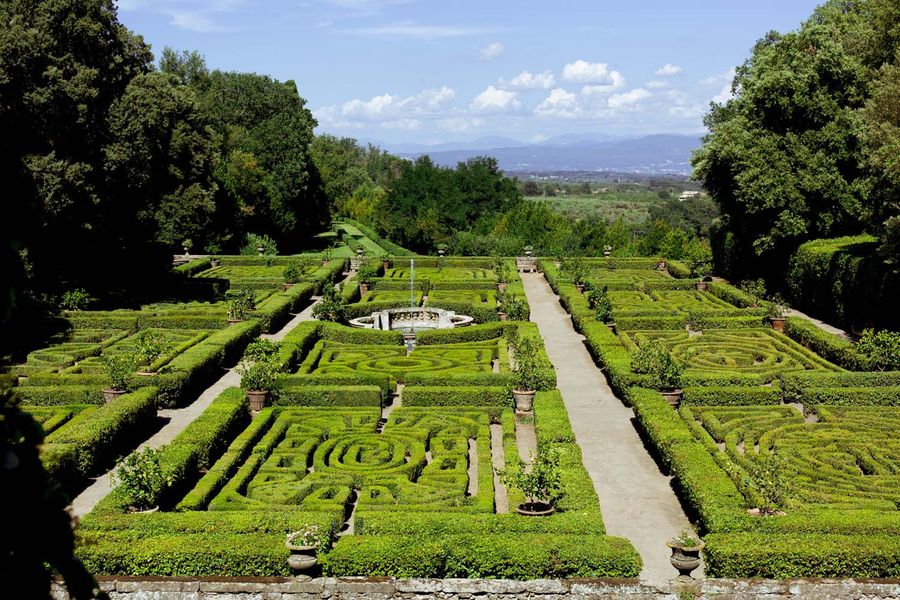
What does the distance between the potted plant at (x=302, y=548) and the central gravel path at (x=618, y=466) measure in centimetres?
542

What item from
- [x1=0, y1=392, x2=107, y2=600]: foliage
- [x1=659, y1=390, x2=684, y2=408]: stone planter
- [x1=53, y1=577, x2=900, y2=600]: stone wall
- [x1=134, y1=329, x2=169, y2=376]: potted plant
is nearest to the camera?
[x1=0, y1=392, x2=107, y2=600]: foliage

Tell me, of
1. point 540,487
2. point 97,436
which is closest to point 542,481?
point 540,487

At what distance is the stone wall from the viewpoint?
46.6 ft

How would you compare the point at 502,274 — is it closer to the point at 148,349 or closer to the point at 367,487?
the point at 148,349

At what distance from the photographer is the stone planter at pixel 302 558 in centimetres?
1444

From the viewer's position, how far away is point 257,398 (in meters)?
24.7

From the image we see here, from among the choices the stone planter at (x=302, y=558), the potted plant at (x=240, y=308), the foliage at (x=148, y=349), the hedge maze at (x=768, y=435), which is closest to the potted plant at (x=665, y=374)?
the hedge maze at (x=768, y=435)

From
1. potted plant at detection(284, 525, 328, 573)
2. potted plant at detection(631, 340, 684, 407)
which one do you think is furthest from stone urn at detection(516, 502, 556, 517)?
potted plant at detection(631, 340, 684, 407)

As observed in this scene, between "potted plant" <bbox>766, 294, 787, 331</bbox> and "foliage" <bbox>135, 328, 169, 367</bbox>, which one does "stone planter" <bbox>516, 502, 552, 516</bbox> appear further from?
"potted plant" <bbox>766, 294, 787, 331</bbox>

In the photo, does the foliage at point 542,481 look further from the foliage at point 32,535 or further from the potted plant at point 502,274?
the potted plant at point 502,274

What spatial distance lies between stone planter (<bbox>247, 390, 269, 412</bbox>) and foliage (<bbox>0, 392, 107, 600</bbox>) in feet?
63.5

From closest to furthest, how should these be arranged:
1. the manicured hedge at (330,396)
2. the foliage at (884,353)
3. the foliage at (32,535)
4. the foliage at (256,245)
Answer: the foliage at (32,535) < the manicured hedge at (330,396) < the foliage at (884,353) < the foliage at (256,245)

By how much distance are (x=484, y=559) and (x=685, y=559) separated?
309 cm

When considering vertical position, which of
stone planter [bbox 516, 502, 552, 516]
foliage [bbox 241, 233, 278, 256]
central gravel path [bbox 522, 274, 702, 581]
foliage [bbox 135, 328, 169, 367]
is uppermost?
foliage [bbox 241, 233, 278, 256]
